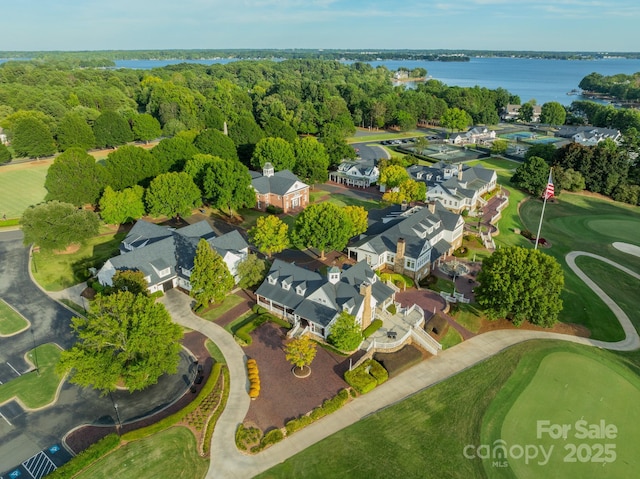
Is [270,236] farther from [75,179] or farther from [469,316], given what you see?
[75,179]

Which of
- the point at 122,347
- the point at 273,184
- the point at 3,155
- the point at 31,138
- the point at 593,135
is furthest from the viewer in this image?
the point at 593,135

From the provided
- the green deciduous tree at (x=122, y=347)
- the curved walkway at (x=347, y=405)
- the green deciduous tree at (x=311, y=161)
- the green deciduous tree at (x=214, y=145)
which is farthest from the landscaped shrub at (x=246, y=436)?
the green deciduous tree at (x=214, y=145)

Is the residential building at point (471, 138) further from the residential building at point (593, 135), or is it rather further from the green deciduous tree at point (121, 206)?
the green deciduous tree at point (121, 206)

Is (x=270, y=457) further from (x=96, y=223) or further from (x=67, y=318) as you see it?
(x=96, y=223)

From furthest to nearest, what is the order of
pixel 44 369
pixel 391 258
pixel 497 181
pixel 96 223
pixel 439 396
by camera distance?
pixel 497 181 < pixel 96 223 < pixel 391 258 < pixel 44 369 < pixel 439 396

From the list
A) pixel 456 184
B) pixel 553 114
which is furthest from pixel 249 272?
pixel 553 114

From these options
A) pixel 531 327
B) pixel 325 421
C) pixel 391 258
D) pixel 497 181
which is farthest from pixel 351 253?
pixel 497 181

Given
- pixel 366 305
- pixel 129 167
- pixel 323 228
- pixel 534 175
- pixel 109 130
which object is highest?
pixel 109 130
